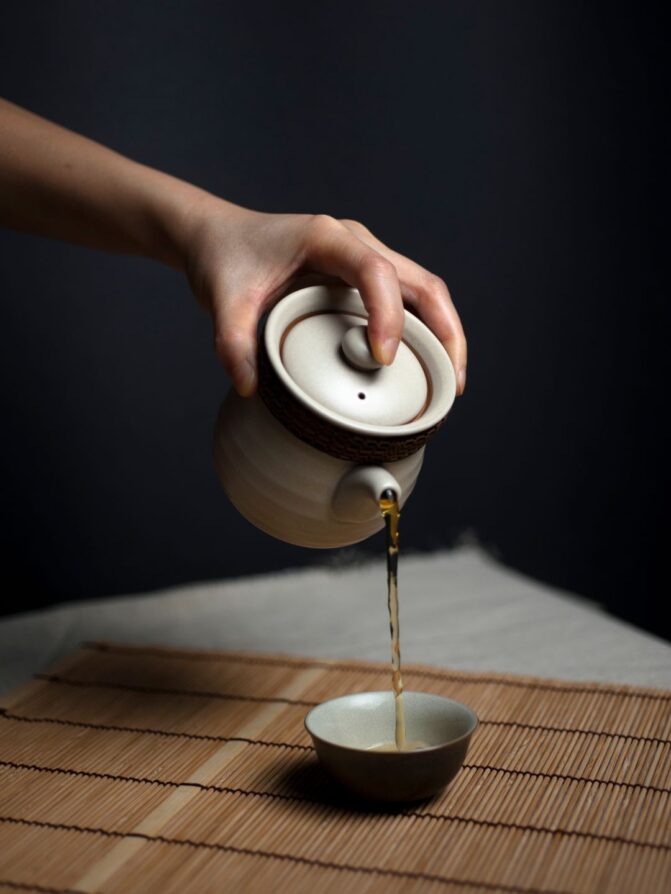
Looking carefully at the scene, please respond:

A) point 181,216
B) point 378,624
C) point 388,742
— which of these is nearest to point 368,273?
point 181,216

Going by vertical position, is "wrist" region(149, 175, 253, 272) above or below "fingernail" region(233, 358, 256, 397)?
above

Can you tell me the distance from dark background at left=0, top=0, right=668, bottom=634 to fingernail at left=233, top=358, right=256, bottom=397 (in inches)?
41.1

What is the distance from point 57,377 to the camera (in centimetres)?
194

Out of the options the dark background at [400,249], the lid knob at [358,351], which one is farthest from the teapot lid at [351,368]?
the dark background at [400,249]

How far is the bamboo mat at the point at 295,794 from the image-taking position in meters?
0.82

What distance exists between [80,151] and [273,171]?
0.75 metres

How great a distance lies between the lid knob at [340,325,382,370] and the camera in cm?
94

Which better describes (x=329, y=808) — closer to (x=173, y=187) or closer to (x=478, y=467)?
Answer: (x=173, y=187)

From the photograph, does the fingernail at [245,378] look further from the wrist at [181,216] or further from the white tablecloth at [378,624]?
the white tablecloth at [378,624]

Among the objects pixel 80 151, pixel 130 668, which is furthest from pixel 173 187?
pixel 130 668

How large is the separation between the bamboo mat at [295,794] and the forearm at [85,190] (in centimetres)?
Answer: 54

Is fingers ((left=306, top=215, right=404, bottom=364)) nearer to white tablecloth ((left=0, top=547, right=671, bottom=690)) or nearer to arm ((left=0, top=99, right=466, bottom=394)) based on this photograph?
arm ((left=0, top=99, right=466, bottom=394))

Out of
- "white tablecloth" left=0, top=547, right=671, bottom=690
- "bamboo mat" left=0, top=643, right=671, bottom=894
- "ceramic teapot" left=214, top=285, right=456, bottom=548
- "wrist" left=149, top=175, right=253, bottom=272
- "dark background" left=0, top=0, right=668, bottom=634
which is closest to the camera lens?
"bamboo mat" left=0, top=643, right=671, bottom=894

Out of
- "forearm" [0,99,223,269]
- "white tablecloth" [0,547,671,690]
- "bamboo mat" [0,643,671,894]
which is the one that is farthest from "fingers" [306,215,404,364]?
"white tablecloth" [0,547,671,690]
